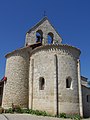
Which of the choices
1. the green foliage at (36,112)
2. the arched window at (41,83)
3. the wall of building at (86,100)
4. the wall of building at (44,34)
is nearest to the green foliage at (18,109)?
the green foliage at (36,112)

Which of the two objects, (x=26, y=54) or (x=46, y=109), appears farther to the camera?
(x=26, y=54)

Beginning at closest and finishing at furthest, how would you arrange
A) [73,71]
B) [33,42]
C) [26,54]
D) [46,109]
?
[46,109] < [73,71] < [26,54] < [33,42]

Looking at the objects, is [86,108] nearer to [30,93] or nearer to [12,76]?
[30,93]

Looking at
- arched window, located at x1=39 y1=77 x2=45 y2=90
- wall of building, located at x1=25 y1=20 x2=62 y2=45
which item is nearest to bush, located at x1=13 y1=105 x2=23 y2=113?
arched window, located at x1=39 y1=77 x2=45 y2=90

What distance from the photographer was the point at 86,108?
19859 mm

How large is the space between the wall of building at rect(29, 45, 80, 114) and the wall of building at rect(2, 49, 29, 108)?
1.15 metres

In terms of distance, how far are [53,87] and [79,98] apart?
116 inches

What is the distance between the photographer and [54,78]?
1683cm

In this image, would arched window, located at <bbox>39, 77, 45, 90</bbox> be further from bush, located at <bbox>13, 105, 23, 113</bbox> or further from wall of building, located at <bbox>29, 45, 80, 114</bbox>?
bush, located at <bbox>13, 105, 23, 113</bbox>

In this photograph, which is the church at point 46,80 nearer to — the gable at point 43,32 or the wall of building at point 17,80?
the wall of building at point 17,80

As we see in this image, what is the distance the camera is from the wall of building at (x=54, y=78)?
16.5 meters

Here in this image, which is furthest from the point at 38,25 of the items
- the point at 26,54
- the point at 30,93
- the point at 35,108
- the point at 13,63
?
the point at 35,108

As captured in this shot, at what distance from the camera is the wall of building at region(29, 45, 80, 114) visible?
1651 cm

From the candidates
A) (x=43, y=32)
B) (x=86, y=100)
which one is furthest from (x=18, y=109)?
(x=43, y=32)
